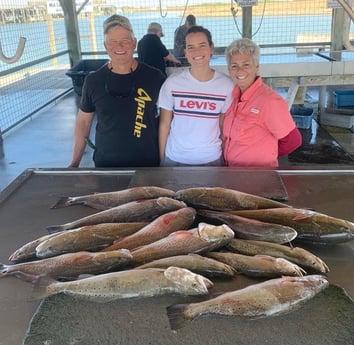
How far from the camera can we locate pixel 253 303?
1079 mm

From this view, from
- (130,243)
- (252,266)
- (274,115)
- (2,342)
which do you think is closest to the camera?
(2,342)

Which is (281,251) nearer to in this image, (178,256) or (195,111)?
(178,256)

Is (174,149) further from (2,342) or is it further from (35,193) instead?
(2,342)

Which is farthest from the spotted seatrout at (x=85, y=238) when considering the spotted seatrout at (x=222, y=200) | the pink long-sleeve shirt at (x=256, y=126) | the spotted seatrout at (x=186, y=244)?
the pink long-sleeve shirt at (x=256, y=126)

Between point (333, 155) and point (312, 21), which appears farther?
point (312, 21)

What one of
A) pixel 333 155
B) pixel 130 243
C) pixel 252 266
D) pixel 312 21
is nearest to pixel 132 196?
pixel 130 243

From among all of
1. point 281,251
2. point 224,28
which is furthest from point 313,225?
point 224,28

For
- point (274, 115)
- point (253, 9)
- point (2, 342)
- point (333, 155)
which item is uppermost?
point (253, 9)

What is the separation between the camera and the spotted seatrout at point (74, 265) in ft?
4.05

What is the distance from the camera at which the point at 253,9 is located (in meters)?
7.87

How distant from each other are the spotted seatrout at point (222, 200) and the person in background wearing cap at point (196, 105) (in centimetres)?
73

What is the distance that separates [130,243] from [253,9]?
7.40 metres

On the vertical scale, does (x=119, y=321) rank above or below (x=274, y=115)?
below

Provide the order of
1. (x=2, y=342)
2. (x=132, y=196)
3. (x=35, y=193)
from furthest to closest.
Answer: (x=35, y=193)
(x=132, y=196)
(x=2, y=342)
